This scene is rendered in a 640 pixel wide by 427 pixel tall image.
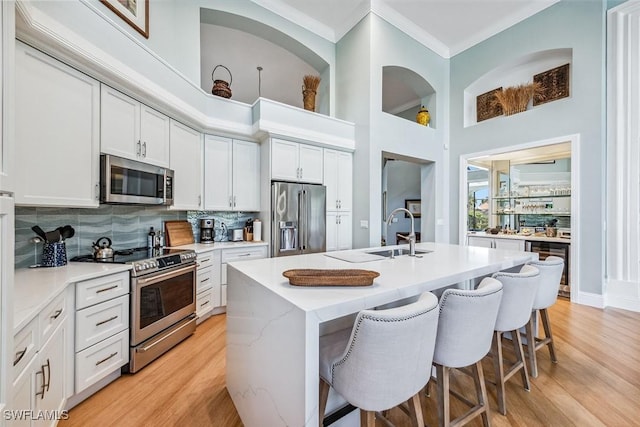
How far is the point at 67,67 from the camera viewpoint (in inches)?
75.1

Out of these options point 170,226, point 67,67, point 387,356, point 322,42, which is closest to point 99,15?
point 67,67

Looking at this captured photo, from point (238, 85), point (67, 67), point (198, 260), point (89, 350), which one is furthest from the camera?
point (238, 85)

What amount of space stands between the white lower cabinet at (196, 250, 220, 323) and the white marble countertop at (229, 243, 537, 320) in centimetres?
148

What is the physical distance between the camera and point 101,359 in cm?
187

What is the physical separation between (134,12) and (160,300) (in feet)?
9.10

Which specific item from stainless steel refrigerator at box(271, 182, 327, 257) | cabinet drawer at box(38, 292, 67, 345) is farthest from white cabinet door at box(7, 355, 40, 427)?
stainless steel refrigerator at box(271, 182, 327, 257)

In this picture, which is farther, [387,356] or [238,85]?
[238,85]

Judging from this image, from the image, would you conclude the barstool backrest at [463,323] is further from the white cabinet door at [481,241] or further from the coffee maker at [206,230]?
the white cabinet door at [481,241]

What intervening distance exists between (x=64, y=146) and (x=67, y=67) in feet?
1.88

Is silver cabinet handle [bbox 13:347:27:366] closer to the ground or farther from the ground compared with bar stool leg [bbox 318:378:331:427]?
farther from the ground

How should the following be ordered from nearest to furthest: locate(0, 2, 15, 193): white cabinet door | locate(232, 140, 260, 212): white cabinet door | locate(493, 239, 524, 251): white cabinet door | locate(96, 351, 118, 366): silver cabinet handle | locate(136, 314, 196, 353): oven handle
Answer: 1. locate(0, 2, 15, 193): white cabinet door
2. locate(96, 351, 118, 366): silver cabinet handle
3. locate(136, 314, 196, 353): oven handle
4. locate(232, 140, 260, 212): white cabinet door
5. locate(493, 239, 524, 251): white cabinet door

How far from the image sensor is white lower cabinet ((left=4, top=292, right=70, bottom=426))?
1.10m

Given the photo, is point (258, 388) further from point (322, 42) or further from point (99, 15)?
point (322, 42)

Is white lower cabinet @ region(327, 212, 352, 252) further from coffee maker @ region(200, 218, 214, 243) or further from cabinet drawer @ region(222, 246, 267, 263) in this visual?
coffee maker @ region(200, 218, 214, 243)
